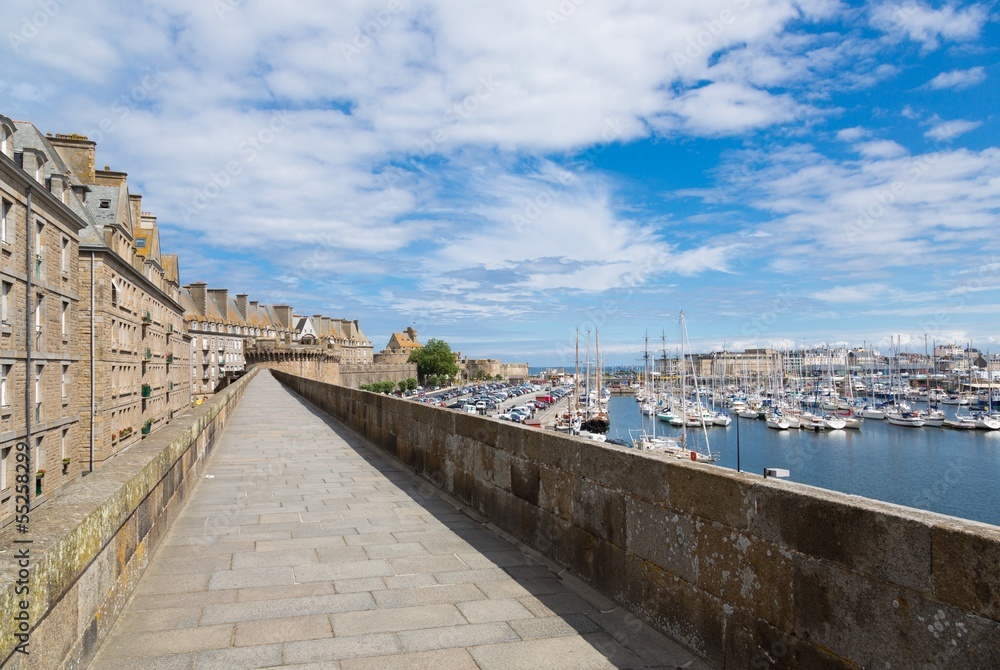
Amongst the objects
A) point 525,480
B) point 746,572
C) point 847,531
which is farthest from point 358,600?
point 847,531

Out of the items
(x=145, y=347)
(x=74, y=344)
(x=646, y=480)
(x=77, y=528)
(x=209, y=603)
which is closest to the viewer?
(x=77, y=528)

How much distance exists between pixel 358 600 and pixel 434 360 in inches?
6004

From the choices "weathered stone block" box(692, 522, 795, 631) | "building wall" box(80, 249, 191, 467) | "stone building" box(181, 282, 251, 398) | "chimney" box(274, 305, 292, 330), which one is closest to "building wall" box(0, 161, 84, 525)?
"building wall" box(80, 249, 191, 467)

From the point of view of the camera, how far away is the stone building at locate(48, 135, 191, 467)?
121 ft

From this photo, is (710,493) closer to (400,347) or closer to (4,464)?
(4,464)

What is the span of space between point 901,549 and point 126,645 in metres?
3.92

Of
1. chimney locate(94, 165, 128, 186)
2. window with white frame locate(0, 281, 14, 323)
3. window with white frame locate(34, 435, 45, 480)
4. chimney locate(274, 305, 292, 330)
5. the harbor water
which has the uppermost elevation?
chimney locate(94, 165, 128, 186)

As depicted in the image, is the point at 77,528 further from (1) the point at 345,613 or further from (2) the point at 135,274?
(2) the point at 135,274

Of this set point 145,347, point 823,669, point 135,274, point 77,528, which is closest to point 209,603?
point 77,528

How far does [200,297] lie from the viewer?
9044 centimetres

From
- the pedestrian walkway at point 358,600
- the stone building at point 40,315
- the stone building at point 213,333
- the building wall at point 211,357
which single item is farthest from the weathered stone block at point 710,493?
the stone building at point 213,333

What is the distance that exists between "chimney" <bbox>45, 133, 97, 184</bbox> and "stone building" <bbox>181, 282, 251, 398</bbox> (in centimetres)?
4422

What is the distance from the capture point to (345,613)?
14.6ft

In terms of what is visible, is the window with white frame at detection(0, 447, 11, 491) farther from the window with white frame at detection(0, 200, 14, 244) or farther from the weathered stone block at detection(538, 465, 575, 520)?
the weathered stone block at detection(538, 465, 575, 520)
